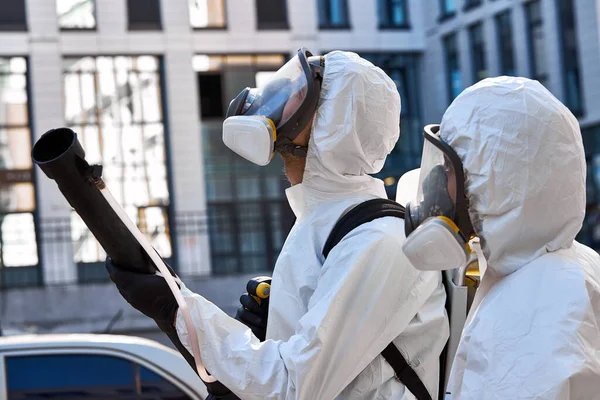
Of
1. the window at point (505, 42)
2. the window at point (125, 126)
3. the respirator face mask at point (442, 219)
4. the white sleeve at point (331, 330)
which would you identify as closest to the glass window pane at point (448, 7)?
the window at point (505, 42)

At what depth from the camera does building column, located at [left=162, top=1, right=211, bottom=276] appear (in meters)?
22.8

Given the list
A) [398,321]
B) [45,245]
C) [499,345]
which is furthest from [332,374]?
[45,245]

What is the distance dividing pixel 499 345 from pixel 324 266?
0.63 m

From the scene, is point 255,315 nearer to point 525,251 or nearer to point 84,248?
point 525,251

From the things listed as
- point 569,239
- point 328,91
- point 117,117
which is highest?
point 117,117

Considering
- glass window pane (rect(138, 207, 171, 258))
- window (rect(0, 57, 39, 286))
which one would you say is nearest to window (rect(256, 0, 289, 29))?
glass window pane (rect(138, 207, 171, 258))

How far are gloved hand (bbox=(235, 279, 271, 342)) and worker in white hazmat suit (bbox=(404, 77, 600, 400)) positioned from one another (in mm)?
625

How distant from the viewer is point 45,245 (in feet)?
65.5

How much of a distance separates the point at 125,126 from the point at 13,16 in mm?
3390

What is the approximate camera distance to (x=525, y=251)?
1.92m

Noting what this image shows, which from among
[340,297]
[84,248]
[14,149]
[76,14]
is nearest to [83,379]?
[340,297]

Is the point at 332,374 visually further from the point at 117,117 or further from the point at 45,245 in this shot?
the point at 117,117

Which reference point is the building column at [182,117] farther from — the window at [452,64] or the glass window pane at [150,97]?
the window at [452,64]

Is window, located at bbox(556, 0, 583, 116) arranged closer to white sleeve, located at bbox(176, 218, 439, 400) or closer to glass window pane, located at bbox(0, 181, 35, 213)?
glass window pane, located at bbox(0, 181, 35, 213)
